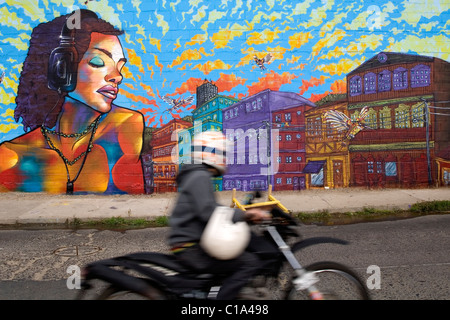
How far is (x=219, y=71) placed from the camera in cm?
1023

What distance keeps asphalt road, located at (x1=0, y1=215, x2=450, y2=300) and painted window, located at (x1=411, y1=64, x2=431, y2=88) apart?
4150 mm

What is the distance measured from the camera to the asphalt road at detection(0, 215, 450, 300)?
4102 mm

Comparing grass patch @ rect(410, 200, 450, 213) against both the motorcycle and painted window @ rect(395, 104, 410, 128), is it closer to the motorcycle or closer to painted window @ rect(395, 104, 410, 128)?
painted window @ rect(395, 104, 410, 128)

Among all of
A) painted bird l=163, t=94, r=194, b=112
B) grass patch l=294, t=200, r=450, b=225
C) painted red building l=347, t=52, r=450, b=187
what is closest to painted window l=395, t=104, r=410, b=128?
painted red building l=347, t=52, r=450, b=187

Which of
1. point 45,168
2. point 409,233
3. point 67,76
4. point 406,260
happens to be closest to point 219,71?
point 67,76

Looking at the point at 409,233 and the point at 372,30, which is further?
the point at 372,30

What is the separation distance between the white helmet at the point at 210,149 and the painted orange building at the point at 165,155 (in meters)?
7.47

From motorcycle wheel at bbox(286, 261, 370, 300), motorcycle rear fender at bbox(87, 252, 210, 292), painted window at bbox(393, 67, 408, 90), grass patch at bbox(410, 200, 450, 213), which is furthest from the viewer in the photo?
painted window at bbox(393, 67, 408, 90)

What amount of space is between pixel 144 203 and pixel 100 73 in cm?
372

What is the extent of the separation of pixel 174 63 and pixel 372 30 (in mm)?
5247

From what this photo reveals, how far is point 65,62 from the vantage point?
33.2 feet

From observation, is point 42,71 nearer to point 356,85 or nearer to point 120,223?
point 120,223
